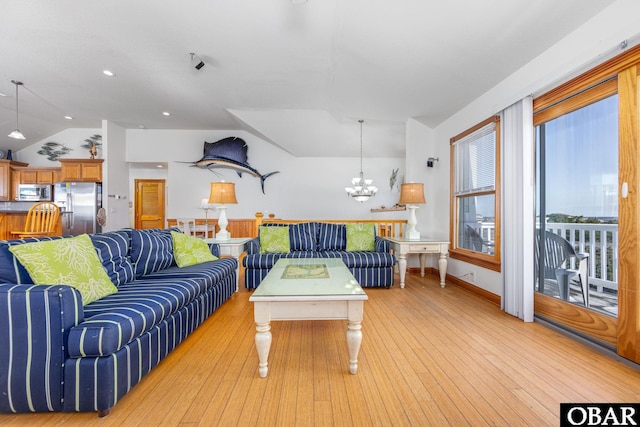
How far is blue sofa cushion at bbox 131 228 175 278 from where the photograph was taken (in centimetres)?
256

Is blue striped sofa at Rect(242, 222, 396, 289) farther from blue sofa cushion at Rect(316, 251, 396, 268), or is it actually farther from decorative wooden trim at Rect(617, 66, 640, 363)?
decorative wooden trim at Rect(617, 66, 640, 363)

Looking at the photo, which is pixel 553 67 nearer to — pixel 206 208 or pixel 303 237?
pixel 303 237

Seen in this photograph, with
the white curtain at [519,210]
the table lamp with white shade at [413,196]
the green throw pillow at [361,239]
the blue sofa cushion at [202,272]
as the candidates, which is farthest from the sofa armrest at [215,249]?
the white curtain at [519,210]

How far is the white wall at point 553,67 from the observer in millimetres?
1917

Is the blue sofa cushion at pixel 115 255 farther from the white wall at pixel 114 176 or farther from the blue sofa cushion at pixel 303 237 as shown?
the white wall at pixel 114 176

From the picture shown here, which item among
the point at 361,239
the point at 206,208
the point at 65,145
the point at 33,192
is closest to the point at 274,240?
the point at 361,239

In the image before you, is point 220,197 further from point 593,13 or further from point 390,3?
point 593,13

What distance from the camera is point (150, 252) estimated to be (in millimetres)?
2650

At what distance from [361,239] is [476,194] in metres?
1.65

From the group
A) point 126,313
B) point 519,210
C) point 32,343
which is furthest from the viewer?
point 519,210

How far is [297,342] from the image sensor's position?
221 cm

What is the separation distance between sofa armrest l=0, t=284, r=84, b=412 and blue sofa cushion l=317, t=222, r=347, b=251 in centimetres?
318

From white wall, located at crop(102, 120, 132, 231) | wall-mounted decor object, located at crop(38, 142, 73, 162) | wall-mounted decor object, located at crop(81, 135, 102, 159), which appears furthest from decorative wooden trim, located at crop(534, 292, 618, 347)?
wall-mounted decor object, located at crop(38, 142, 73, 162)

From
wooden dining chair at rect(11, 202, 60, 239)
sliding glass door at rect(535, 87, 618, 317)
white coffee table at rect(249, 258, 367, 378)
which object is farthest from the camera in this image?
wooden dining chair at rect(11, 202, 60, 239)
